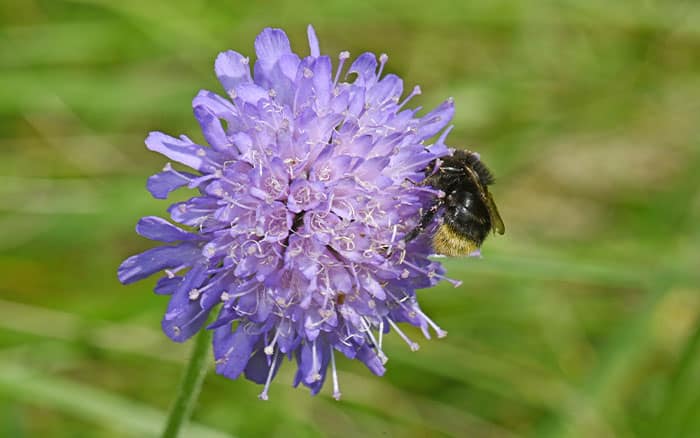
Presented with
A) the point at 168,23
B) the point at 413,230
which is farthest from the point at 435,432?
the point at 168,23

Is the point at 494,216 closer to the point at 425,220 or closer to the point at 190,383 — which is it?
the point at 425,220

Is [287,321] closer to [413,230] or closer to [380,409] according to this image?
[413,230]

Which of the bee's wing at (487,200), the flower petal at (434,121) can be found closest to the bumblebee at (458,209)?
the bee's wing at (487,200)

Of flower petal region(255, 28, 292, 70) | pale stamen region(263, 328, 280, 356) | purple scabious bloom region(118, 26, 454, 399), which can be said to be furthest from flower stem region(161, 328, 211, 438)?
flower petal region(255, 28, 292, 70)

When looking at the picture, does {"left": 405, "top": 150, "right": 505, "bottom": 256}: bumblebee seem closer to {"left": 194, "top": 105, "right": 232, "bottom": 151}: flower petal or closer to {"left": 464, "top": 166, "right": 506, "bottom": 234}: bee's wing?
{"left": 464, "top": 166, "right": 506, "bottom": 234}: bee's wing

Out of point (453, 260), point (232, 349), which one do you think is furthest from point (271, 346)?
point (453, 260)
